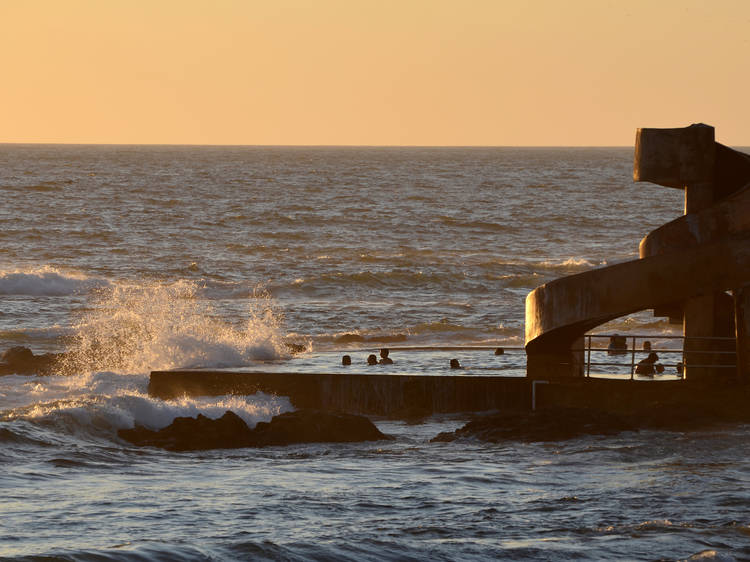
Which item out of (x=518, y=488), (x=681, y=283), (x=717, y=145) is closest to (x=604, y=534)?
(x=518, y=488)

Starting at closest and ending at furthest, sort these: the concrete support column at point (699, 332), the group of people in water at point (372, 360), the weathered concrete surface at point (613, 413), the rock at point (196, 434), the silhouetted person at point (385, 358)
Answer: the rock at point (196, 434)
the weathered concrete surface at point (613, 413)
the concrete support column at point (699, 332)
the group of people in water at point (372, 360)
the silhouetted person at point (385, 358)

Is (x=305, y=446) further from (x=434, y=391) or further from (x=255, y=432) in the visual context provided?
(x=434, y=391)

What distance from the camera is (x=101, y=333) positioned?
3238cm

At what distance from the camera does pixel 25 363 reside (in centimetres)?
2541

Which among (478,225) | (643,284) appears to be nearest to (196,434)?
(643,284)

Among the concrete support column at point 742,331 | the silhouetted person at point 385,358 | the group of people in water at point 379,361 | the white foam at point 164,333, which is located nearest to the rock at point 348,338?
the white foam at point 164,333

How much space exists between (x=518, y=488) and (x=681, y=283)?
15.3 ft

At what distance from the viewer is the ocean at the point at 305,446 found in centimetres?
1133

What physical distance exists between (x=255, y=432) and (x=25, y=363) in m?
10.2

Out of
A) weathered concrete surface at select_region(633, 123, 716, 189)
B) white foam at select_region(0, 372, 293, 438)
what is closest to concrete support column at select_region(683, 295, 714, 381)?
weathered concrete surface at select_region(633, 123, 716, 189)

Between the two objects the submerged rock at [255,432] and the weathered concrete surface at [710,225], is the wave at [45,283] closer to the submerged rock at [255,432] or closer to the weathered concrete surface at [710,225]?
the submerged rock at [255,432]

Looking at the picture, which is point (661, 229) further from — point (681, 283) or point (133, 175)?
point (133, 175)

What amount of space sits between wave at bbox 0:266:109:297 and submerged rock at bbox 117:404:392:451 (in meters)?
25.6

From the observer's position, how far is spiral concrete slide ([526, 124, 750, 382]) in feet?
55.2
